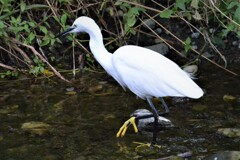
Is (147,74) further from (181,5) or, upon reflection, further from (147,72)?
(181,5)

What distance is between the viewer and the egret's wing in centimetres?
381

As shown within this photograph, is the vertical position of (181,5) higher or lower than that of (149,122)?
higher

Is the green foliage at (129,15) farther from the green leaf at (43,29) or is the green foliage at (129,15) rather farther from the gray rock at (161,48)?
the green leaf at (43,29)

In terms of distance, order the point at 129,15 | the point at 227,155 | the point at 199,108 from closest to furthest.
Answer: the point at 227,155 → the point at 199,108 → the point at 129,15

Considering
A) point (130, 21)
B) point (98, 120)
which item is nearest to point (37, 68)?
point (130, 21)

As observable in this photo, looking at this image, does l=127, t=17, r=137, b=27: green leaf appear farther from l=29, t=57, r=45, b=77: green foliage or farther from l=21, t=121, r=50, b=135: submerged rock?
l=21, t=121, r=50, b=135: submerged rock

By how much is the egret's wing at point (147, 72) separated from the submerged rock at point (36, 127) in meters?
0.68

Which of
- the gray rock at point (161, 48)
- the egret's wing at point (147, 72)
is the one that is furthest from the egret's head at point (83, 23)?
the gray rock at point (161, 48)

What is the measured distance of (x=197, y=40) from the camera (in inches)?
224

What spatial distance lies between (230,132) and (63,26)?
1870mm

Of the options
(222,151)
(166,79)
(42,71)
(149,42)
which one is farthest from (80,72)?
(222,151)

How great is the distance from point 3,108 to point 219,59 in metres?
2.12

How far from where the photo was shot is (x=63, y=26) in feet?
16.5

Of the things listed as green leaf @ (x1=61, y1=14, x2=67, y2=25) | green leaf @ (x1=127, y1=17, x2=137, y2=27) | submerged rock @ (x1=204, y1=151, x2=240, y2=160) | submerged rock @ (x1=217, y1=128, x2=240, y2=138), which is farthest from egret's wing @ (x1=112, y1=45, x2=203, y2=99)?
green leaf @ (x1=61, y1=14, x2=67, y2=25)
